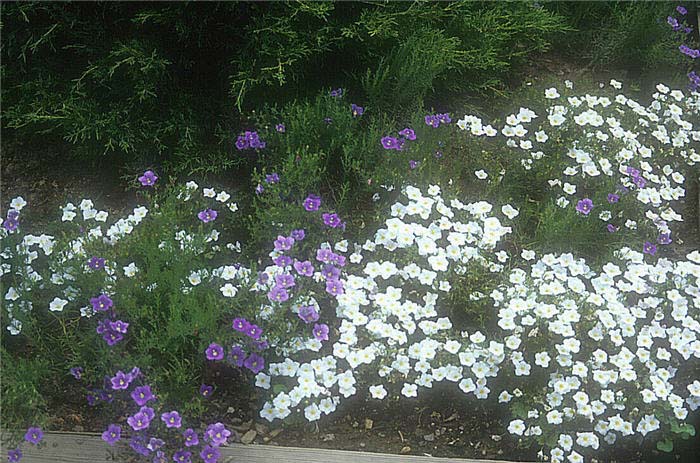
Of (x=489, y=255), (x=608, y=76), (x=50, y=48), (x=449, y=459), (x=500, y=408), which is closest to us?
(x=449, y=459)

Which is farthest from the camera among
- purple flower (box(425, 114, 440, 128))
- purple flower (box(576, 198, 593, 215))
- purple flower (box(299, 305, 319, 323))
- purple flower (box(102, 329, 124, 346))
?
purple flower (box(425, 114, 440, 128))

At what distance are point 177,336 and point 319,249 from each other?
0.70 metres

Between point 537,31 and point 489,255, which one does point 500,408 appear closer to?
point 489,255

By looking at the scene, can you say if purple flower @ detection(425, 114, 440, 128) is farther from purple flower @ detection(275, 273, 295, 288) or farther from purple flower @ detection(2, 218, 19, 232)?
purple flower @ detection(2, 218, 19, 232)

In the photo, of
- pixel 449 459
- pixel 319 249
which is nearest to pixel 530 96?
pixel 319 249

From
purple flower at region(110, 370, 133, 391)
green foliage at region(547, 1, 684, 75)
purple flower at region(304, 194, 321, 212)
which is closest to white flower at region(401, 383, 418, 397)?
purple flower at region(304, 194, 321, 212)

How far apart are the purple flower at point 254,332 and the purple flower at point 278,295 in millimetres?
136

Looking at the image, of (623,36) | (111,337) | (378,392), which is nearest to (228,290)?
(111,337)

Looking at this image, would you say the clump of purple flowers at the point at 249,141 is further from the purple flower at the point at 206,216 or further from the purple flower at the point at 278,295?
the purple flower at the point at 278,295

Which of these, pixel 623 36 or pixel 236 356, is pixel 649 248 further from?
pixel 236 356

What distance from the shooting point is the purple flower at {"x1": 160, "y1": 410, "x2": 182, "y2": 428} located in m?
2.35

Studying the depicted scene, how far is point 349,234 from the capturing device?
3160mm

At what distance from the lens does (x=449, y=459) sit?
2424 mm

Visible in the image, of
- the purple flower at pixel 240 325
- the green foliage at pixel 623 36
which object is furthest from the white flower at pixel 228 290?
the green foliage at pixel 623 36
